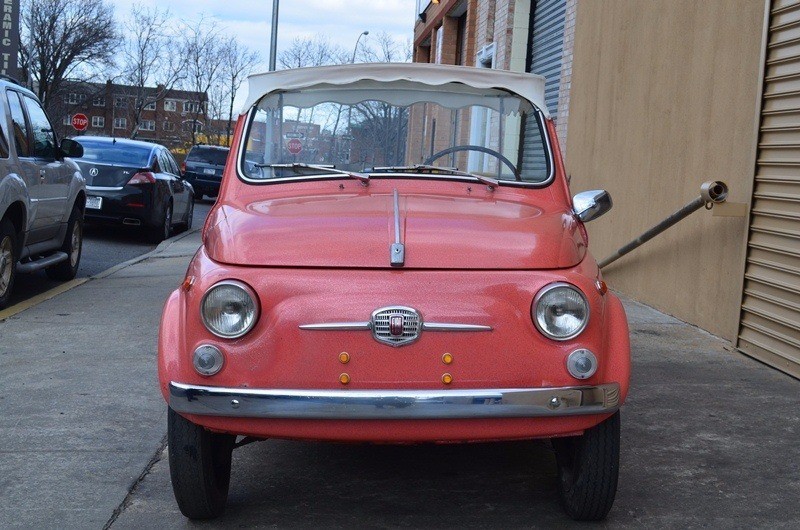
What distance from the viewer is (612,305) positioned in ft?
12.7

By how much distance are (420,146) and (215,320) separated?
6.12ft

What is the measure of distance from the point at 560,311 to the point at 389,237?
0.68 m

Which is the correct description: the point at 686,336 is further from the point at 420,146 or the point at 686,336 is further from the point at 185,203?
the point at 185,203

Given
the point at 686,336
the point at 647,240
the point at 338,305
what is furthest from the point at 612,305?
the point at 647,240

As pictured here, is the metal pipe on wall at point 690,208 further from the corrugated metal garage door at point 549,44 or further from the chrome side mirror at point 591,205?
the corrugated metal garage door at point 549,44

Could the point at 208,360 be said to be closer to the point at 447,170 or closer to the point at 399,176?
the point at 399,176

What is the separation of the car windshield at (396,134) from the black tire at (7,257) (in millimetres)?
4195

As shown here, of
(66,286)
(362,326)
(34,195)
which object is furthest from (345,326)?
(66,286)

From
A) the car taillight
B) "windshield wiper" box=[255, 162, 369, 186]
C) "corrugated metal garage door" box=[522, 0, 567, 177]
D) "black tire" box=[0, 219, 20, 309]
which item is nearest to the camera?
"windshield wiper" box=[255, 162, 369, 186]

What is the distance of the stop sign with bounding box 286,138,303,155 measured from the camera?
16.4ft

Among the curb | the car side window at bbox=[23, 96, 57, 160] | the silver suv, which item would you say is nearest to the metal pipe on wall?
the curb

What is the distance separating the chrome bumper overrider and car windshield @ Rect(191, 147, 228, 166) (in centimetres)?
2645

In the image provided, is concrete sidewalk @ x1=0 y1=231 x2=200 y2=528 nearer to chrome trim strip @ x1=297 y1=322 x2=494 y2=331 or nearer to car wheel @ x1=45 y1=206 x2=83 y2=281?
chrome trim strip @ x1=297 y1=322 x2=494 y2=331

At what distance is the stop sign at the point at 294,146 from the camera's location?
197 inches
